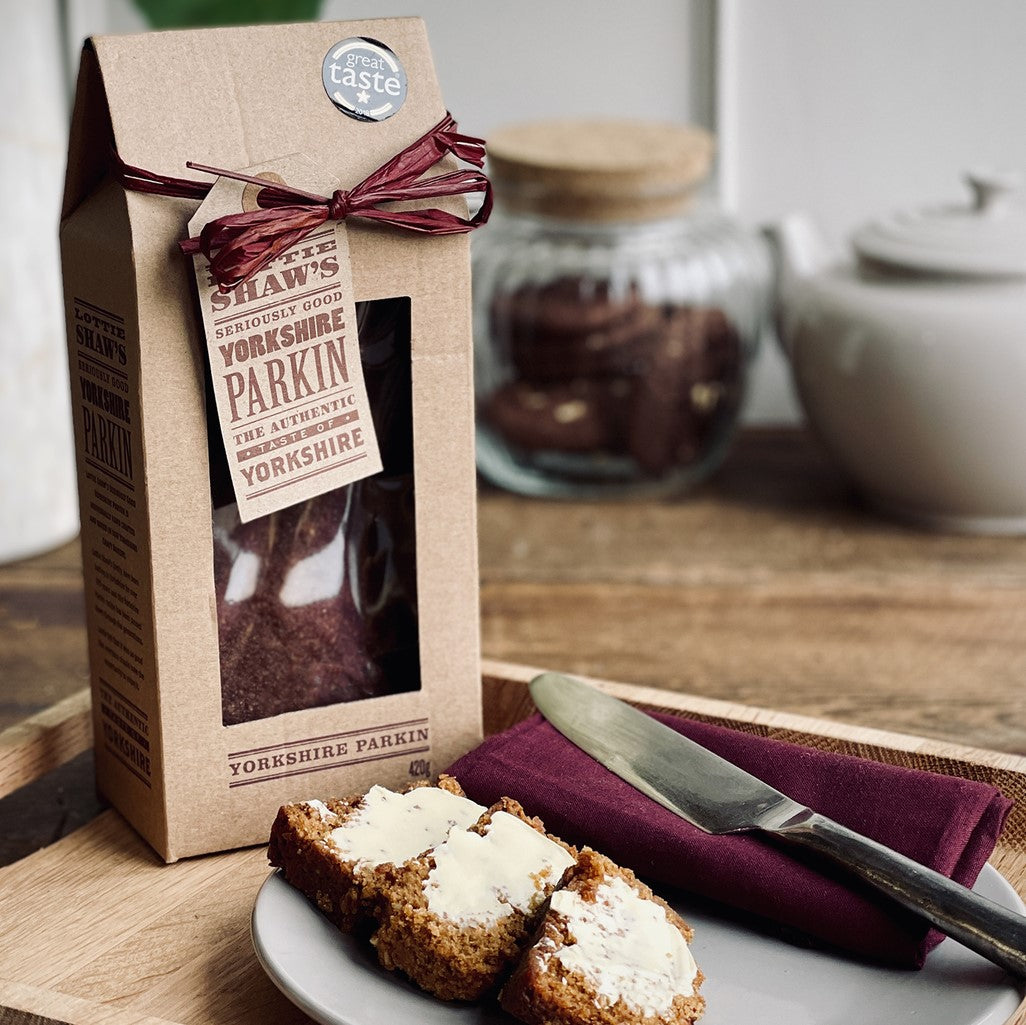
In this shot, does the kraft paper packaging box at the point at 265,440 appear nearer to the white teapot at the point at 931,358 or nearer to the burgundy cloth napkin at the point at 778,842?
the burgundy cloth napkin at the point at 778,842

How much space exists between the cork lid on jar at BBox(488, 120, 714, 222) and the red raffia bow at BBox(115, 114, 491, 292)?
0.67m

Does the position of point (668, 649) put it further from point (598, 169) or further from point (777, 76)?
point (777, 76)

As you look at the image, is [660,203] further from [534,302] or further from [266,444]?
[266,444]

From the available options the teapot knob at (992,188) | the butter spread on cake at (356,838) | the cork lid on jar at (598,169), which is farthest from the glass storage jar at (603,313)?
the butter spread on cake at (356,838)

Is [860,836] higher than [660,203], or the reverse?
[660,203]

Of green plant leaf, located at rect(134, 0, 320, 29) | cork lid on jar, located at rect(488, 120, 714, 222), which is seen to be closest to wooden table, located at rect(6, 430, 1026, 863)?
cork lid on jar, located at rect(488, 120, 714, 222)

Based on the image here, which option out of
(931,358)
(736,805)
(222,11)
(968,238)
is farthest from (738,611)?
(222,11)

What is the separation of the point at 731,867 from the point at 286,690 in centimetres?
22

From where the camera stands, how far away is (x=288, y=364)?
0.60 meters

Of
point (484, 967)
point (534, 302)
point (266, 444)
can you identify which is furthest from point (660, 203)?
point (484, 967)

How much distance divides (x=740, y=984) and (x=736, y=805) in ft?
0.30

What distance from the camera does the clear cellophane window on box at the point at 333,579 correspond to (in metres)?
0.62

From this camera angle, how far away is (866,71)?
1.48 metres

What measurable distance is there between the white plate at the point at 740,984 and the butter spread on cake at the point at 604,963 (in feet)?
0.10
